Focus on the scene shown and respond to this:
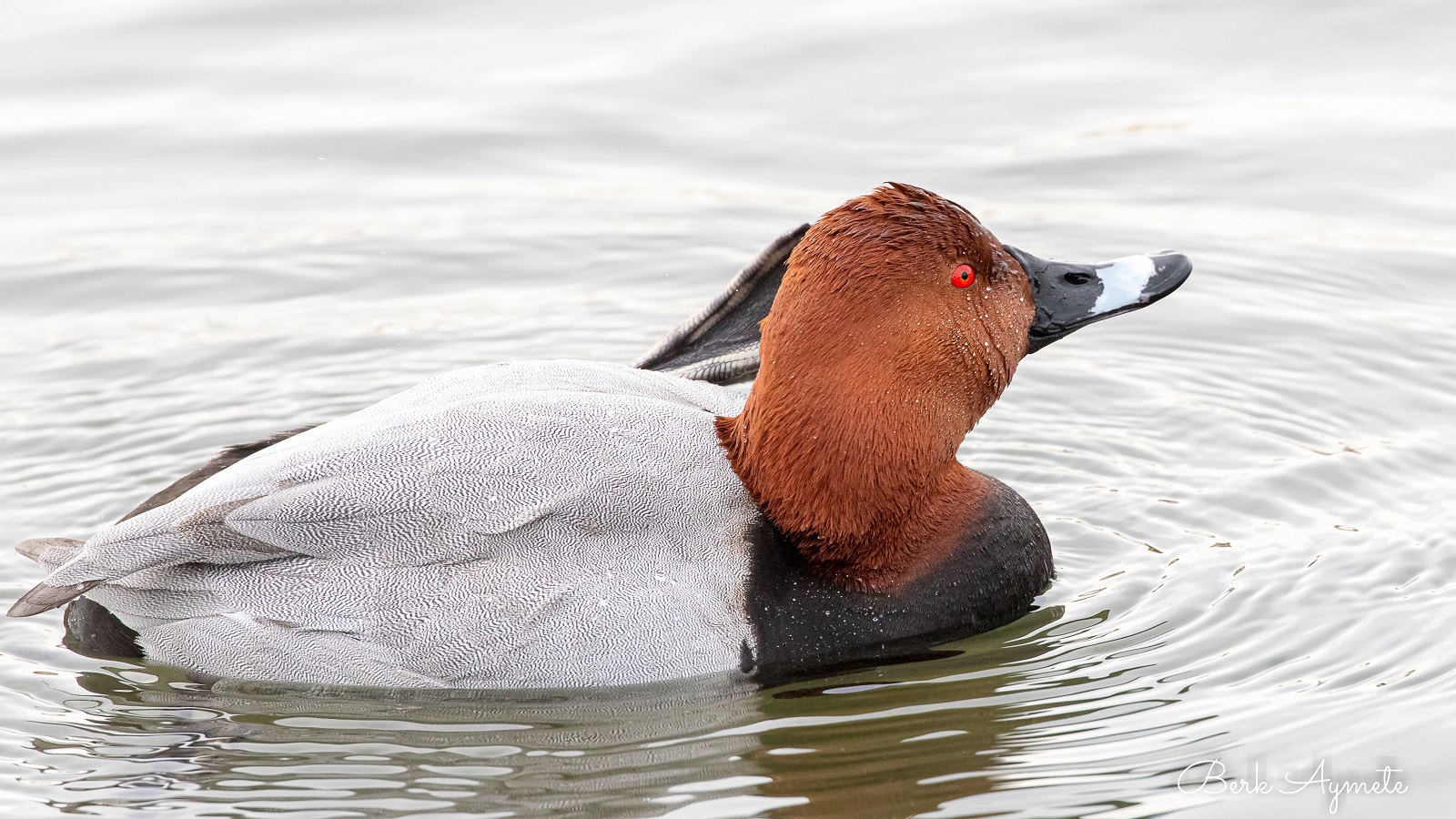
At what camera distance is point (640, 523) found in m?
5.68

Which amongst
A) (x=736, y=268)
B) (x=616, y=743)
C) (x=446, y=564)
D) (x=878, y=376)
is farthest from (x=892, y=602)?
(x=736, y=268)

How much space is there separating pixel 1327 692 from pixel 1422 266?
444cm

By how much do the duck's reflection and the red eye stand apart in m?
1.33

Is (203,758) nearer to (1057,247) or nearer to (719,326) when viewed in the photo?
(719,326)

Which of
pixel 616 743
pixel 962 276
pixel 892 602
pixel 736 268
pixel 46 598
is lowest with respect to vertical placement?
pixel 616 743

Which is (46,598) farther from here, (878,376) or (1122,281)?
(1122,281)

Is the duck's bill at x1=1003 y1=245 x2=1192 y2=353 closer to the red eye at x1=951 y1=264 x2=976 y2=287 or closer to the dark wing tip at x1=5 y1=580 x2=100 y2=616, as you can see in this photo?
the red eye at x1=951 y1=264 x2=976 y2=287

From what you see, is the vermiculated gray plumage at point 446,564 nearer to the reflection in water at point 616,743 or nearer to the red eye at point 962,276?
the reflection in water at point 616,743

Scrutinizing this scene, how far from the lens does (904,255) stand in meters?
5.78

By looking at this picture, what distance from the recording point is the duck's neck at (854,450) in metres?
5.79

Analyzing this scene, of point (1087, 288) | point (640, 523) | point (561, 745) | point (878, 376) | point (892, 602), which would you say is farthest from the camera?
point (1087, 288)

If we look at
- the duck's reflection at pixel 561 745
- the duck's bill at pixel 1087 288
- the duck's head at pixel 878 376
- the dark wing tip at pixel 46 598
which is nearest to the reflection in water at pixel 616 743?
the duck's reflection at pixel 561 745

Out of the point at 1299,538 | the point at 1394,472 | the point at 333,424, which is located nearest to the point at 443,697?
the point at 333,424

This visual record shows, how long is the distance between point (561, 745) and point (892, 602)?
130cm
